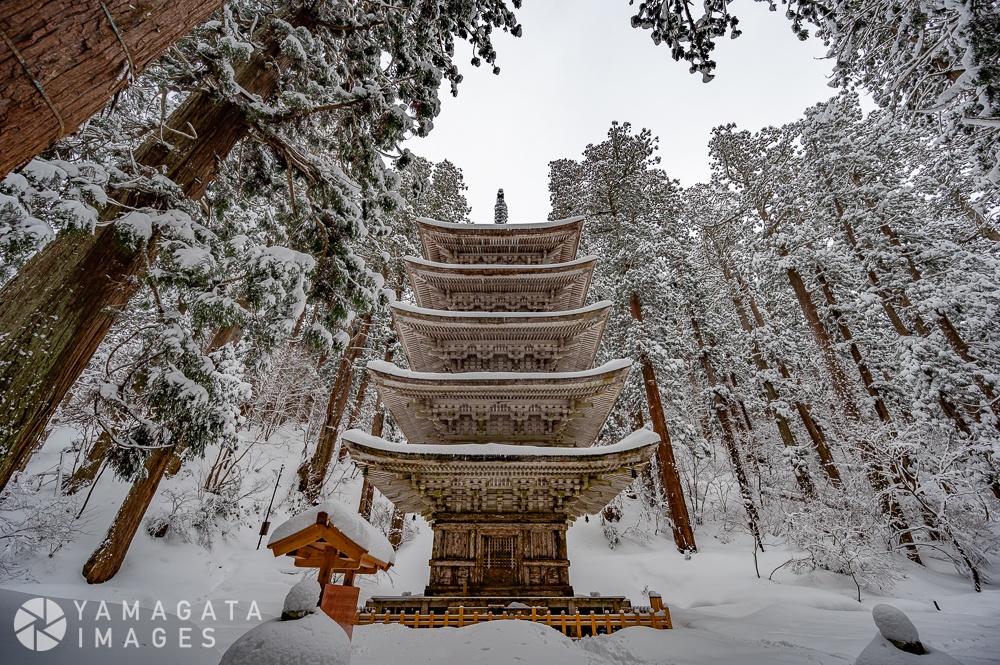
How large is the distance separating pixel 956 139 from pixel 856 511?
10.1 metres

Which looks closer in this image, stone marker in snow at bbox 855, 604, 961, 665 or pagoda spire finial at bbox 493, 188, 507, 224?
stone marker in snow at bbox 855, 604, 961, 665

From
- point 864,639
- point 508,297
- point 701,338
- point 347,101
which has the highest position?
point 701,338

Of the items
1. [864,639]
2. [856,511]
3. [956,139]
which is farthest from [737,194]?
[864,639]

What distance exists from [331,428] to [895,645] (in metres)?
15.2

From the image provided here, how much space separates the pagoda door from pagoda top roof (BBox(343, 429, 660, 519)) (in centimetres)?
57

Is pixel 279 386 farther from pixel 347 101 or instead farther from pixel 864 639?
pixel 864 639

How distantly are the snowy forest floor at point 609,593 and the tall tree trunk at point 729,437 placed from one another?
1.22 meters

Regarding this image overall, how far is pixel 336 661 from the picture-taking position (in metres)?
2.51

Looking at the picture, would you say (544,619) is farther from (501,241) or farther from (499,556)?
(501,241)

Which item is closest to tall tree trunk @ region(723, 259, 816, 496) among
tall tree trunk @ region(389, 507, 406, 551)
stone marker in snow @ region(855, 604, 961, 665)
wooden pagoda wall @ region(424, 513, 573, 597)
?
wooden pagoda wall @ region(424, 513, 573, 597)

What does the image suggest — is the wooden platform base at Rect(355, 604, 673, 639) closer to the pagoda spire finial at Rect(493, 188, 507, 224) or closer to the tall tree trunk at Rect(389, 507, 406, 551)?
the tall tree trunk at Rect(389, 507, 406, 551)

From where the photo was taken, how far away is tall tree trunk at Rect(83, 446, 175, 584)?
8.70m

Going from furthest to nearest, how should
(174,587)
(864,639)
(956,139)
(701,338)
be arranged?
(701,338) → (174,587) → (956,139) → (864,639)

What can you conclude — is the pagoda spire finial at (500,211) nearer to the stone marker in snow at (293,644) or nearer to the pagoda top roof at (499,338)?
the pagoda top roof at (499,338)
